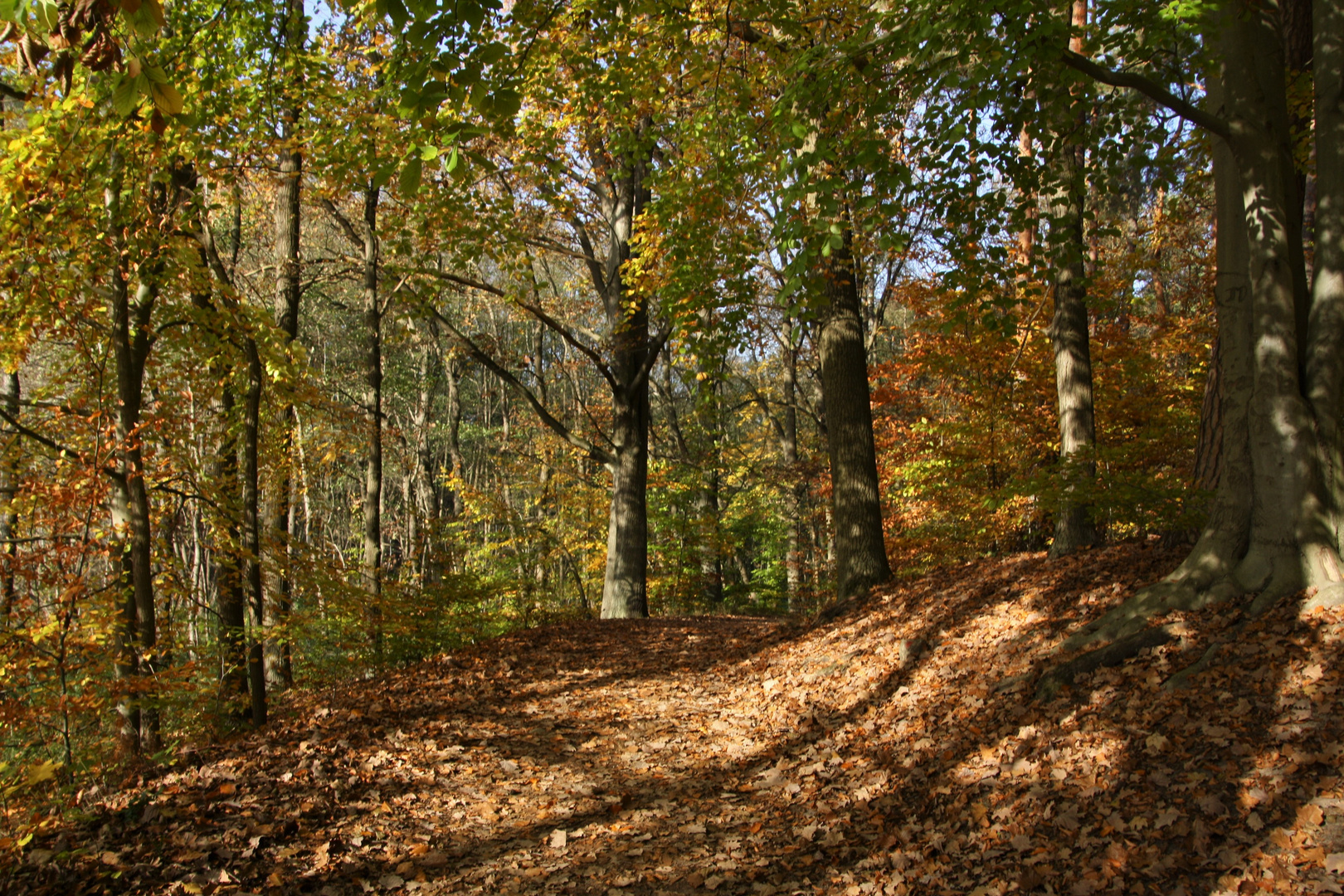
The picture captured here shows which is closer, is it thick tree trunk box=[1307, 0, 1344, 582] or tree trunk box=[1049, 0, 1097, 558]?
thick tree trunk box=[1307, 0, 1344, 582]

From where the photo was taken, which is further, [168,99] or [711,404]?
[711,404]

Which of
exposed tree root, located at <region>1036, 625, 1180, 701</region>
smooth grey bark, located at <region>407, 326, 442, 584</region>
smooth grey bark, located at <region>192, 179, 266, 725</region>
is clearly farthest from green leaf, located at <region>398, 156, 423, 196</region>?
smooth grey bark, located at <region>407, 326, 442, 584</region>

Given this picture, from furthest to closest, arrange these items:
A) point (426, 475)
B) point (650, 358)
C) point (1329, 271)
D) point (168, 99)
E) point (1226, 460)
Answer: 1. point (426, 475)
2. point (650, 358)
3. point (1226, 460)
4. point (1329, 271)
5. point (168, 99)

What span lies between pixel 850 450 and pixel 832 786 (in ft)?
16.8

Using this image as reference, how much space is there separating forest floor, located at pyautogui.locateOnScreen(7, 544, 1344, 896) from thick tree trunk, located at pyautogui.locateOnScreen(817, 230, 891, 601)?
239cm

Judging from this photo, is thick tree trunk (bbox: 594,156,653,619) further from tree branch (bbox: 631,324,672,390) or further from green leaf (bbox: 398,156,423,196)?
green leaf (bbox: 398,156,423,196)

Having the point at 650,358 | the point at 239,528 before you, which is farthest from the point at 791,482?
the point at 239,528

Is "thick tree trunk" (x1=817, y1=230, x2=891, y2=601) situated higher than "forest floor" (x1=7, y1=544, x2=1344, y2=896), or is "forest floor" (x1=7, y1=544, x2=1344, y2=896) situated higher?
"thick tree trunk" (x1=817, y1=230, x2=891, y2=601)

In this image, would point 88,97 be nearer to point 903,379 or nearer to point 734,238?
point 734,238

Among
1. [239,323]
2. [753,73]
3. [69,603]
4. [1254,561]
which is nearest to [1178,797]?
[1254,561]

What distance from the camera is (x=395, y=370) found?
26.3 m

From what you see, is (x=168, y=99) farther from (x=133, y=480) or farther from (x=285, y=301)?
(x=285, y=301)

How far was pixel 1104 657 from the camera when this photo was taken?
15.8ft

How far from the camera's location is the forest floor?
10.7 feet
